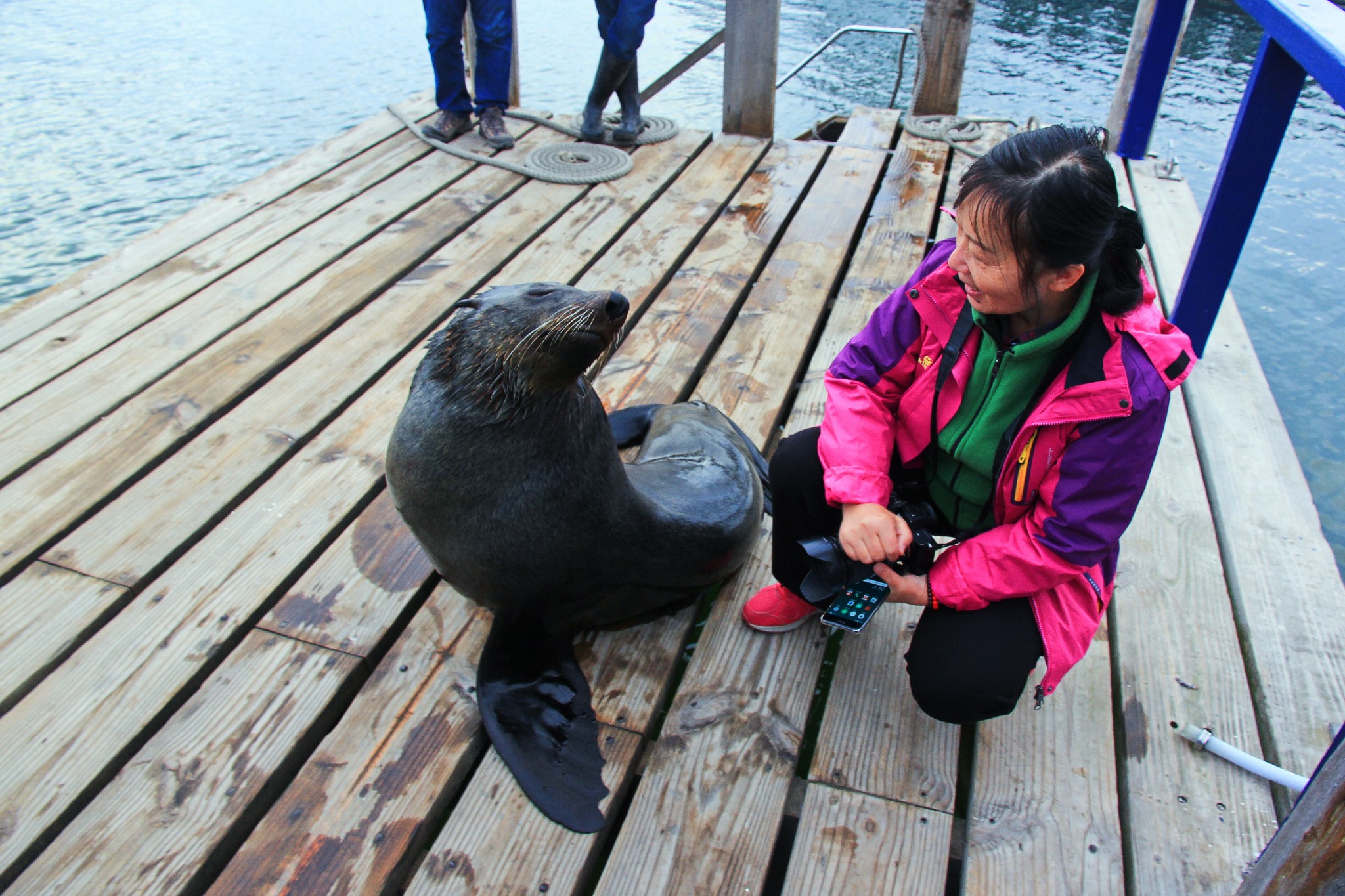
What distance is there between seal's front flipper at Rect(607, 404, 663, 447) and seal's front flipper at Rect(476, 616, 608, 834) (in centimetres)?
77

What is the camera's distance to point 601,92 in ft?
16.5

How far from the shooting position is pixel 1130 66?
191 inches

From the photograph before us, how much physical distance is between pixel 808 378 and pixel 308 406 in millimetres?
1702

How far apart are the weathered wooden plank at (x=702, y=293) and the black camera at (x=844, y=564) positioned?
4.09 ft

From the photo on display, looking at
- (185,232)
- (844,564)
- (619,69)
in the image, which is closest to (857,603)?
(844,564)

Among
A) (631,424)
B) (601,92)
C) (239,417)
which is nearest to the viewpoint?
(631,424)

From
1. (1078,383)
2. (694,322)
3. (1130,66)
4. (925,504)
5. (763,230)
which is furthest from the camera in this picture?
(1130,66)

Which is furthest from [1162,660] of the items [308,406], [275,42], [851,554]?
[275,42]

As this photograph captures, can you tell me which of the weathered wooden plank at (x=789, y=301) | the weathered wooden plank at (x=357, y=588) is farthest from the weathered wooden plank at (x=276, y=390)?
the weathered wooden plank at (x=789, y=301)

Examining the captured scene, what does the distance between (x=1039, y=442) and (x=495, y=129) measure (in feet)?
13.9

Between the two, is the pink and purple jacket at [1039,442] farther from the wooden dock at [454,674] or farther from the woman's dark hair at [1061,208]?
the wooden dock at [454,674]

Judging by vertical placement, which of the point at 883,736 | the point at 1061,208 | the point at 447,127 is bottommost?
the point at 883,736

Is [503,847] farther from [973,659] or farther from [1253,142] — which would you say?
[1253,142]

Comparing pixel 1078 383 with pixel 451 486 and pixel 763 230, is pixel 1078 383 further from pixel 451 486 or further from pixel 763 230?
pixel 763 230
